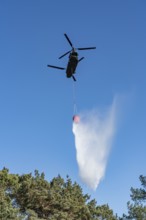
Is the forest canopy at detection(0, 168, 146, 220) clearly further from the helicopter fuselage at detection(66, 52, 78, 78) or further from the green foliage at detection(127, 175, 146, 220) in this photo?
the helicopter fuselage at detection(66, 52, 78, 78)

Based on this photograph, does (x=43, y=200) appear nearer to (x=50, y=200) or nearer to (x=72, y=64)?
(x=50, y=200)

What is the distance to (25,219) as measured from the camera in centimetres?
4894

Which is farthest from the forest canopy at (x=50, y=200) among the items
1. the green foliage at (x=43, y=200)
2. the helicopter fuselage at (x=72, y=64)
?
the helicopter fuselage at (x=72, y=64)

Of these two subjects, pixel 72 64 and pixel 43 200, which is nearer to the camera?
pixel 72 64

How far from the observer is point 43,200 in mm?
52906

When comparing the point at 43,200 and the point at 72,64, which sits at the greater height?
the point at 43,200

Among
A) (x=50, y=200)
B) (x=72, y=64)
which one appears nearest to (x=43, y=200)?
(x=50, y=200)

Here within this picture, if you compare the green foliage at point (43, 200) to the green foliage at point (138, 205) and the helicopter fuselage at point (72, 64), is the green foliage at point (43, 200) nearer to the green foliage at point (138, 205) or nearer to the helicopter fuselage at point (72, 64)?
the green foliage at point (138, 205)

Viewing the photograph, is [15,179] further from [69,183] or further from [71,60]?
[71,60]

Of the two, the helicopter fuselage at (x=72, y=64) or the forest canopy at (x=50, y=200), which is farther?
the forest canopy at (x=50, y=200)

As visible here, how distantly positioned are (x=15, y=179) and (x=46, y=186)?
519cm

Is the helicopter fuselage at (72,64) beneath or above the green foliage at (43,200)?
beneath

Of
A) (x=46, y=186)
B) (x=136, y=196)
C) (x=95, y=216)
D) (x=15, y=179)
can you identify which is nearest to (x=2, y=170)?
(x=15, y=179)

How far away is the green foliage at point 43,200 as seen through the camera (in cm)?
5231
